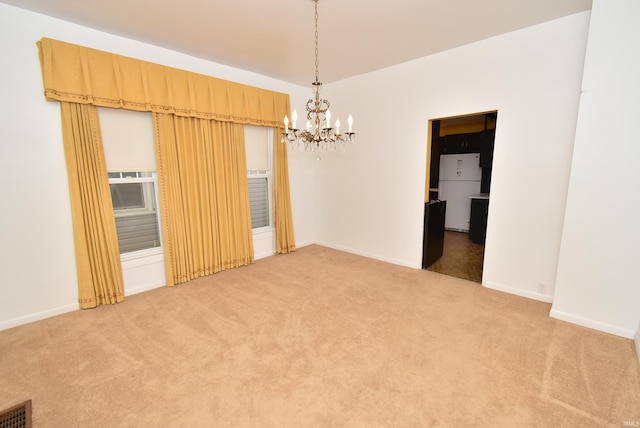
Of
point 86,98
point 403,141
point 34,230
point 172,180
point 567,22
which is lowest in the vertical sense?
point 34,230

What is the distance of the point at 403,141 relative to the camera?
4055mm

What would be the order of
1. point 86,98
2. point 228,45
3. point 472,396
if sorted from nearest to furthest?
point 472,396 < point 86,98 < point 228,45

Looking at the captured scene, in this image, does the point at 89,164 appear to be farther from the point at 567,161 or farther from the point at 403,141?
the point at 567,161

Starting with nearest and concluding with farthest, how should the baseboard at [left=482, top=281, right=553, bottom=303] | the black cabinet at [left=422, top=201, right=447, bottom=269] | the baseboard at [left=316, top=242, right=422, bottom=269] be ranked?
the baseboard at [left=482, top=281, right=553, bottom=303]
the black cabinet at [left=422, top=201, right=447, bottom=269]
the baseboard at [left=316, top=242, right=422, bottom=269]

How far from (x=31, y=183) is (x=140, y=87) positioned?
4.76 ft

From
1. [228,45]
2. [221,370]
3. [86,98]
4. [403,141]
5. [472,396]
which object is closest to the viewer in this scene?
[472,396]

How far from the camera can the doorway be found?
4113mm

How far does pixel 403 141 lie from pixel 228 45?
2.65 meters

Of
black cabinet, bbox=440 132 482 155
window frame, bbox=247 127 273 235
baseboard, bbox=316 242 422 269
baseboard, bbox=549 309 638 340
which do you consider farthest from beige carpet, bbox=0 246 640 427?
black cabinet, bbox=440 132 482 155

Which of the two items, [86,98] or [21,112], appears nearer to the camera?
[21,112]

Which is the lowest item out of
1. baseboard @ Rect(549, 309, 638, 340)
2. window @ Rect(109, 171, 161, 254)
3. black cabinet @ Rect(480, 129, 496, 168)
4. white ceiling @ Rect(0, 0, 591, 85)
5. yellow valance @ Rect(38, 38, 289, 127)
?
baseboard @ Rect(549, 309, 638, 340)

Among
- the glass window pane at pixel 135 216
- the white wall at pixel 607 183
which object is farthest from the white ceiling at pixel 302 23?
the glass window pane at pixel 135 216

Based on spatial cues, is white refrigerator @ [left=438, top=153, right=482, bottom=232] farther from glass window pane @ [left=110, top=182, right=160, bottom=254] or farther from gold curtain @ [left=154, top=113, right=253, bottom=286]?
glass window pane @ [left=110, top=182, right=160, bottom=254]

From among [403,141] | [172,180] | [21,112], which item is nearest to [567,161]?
[403,141]
